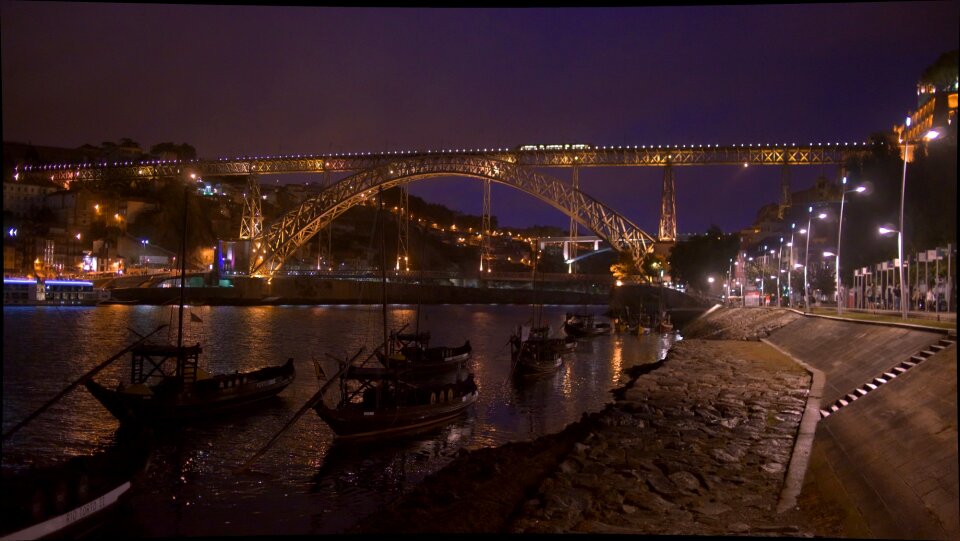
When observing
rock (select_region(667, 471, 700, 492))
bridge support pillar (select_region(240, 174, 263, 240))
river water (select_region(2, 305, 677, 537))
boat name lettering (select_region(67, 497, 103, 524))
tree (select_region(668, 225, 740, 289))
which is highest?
bridge support pillar (select_region(240, 174, 263, 240))

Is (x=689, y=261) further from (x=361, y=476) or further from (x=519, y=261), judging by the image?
(x=519, y=261)

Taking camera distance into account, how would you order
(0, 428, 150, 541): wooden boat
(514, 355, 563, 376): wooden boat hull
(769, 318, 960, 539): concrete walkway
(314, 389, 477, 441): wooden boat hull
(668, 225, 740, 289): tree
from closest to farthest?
(769, 318, 960, 539): concrete walkway < (0, 428, 150, 541): wooden boat < (314, 389, 477, 441): wooden boat hull < (514, 355, 563, 376): wooden boat hull < (668, 225, 740, 289): tree

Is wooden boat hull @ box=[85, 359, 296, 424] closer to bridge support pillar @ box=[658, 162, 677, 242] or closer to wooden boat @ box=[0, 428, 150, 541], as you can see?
wooden boat @ box=[0, 428, 150, 541]

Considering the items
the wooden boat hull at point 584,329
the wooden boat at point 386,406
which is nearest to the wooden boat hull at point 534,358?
the wooden boat at point 386,406

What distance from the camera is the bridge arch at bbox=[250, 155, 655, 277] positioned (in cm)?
6456

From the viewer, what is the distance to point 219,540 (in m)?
5.38

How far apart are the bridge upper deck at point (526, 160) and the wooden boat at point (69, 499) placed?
37.8 meters

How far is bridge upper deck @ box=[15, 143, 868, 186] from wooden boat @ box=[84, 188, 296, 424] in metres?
30.5

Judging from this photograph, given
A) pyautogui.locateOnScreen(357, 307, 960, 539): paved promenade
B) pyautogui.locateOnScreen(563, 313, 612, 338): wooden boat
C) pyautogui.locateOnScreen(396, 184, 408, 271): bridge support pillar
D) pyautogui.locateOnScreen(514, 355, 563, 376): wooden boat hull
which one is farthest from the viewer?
pyautogui.locateOnScreen(396, 184, 408, 271): bridge support pillar

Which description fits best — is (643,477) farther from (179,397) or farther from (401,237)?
(401,237)

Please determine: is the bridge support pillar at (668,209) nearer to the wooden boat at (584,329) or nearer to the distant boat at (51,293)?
the wooden boat at (584,329)

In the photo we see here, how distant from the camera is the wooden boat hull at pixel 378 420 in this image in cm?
1424

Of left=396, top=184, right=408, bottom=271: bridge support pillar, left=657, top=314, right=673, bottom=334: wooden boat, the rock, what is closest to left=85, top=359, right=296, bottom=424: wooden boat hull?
the rock

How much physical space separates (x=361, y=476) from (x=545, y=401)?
889cm
